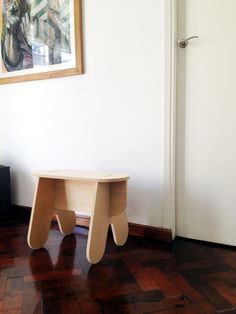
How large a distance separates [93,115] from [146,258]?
906 millimetres

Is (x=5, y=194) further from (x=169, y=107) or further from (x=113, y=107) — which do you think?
(x=169, y=107)

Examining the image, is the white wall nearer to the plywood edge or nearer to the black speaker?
the plywood edge

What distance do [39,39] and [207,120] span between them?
125 cm

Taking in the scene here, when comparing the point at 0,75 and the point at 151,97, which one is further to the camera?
the point at 0,75

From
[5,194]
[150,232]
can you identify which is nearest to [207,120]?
[150,232]

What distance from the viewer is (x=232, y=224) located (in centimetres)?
140

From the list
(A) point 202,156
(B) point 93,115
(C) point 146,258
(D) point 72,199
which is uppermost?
(B) point 93,115

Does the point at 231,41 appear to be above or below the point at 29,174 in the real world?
above

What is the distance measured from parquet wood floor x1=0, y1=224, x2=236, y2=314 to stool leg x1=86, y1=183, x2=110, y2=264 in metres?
0.06

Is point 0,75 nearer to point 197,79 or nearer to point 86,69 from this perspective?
point 86,69

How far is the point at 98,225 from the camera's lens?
125 cm

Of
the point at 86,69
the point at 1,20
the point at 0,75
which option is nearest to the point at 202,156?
the point at 86,69

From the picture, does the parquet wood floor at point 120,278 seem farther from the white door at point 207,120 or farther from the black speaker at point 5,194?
the black speaker at point 5,194

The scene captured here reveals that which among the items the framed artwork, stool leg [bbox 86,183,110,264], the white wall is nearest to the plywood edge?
the white wall
